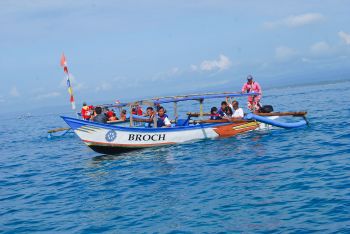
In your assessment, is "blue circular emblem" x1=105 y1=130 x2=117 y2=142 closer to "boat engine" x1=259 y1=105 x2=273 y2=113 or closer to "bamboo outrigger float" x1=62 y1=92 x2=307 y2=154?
"bamboo outrigger float" x1=62 y1=92 x2=307 y2=154

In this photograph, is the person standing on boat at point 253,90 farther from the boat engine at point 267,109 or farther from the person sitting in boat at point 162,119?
the person sitting in boat at point 162,119

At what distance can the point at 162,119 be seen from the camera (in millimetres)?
21672

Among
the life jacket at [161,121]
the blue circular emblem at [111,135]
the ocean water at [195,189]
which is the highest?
the life jacket at [161,121]

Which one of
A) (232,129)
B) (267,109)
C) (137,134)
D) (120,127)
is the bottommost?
(232,129)

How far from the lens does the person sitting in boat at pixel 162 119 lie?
21422 millimetres

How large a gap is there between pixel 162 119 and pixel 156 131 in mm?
1233

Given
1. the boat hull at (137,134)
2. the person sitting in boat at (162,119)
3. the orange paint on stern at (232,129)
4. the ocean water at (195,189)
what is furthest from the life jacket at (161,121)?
the orange paint on stern at (232,129)

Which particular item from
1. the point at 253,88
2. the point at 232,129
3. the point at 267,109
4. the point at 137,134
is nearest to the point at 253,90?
the point at 253,88

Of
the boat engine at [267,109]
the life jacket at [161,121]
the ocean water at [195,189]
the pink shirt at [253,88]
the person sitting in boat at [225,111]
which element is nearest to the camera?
the ocean water at [195,189]

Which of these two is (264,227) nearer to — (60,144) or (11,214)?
(11,214)

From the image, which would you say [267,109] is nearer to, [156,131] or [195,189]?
A: [156,131]

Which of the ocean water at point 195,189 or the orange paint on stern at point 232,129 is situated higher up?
the orange paint on stern at point 232,129

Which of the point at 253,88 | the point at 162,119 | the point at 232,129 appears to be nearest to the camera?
the point at 162,119

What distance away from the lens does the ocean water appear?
1027cm
